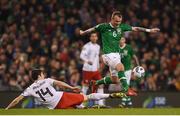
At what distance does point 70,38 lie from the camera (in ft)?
82.1

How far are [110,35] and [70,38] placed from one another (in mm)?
A: 7905

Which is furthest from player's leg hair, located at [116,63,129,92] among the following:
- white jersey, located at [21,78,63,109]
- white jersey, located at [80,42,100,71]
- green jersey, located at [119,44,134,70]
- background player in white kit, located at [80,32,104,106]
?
white jersey, located at [80,42,100,71]

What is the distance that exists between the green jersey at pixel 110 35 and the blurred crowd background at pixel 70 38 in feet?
15.2

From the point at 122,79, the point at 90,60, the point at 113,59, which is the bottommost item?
the point at 122,79

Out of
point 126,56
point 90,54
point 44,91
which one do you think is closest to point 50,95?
point 44,91

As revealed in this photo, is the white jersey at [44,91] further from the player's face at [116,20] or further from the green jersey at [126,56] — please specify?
the green jersey at [126,56]

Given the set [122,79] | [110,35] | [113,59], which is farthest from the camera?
[110,35]

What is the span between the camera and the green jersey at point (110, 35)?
17141 mm

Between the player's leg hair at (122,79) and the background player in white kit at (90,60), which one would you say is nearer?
the player's leg hair at (122,79)

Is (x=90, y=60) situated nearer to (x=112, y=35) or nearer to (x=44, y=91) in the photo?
(x=112, y=35)

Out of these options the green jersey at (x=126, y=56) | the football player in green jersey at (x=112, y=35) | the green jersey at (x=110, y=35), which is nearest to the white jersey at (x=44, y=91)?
the football player in green jersey at (x=112, y=35)

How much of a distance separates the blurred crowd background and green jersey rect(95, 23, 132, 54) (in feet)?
15.2

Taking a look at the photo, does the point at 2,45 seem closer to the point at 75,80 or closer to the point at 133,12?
the point at 75,80

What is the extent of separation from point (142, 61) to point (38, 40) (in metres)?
3.30
